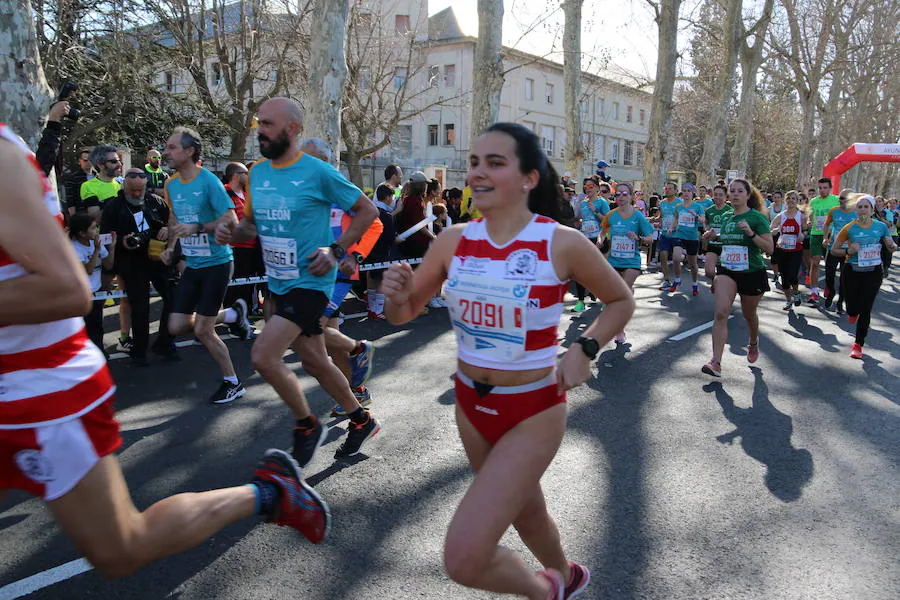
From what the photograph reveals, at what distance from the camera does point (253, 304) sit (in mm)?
9297

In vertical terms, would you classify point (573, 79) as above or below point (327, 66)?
above

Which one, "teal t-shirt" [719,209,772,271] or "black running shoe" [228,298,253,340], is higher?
"teal t-shirt" [719,209,772,271]

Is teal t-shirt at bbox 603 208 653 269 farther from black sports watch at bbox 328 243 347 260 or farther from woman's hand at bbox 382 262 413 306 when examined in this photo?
woman's hand at bbox 382 262 413 306

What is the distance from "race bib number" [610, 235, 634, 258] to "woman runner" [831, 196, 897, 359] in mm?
2428

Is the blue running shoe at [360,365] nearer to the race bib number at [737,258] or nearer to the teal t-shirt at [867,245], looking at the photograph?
the race bib number at [737,258]

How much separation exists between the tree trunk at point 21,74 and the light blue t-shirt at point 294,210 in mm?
4060

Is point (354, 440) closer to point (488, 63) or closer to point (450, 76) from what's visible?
point (488, 63)

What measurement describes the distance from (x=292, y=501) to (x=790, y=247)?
37.2 feet

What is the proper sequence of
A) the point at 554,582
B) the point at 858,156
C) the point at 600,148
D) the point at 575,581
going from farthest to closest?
the point at 600,148 < the point at 858,156 < the point at 575,581 < the point at 554,582

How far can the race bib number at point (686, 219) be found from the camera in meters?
13.9

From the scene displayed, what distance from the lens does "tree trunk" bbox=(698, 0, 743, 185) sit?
22.8m

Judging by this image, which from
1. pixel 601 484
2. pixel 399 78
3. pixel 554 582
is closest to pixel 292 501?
pixel 554 582

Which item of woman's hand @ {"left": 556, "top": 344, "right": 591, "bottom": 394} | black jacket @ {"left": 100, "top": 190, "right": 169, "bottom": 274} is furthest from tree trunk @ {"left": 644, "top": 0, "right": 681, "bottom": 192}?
woman's hand @ {"left": 556, "top": 344, "right": 591, "bottom": 394}

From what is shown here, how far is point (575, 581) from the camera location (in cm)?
270
